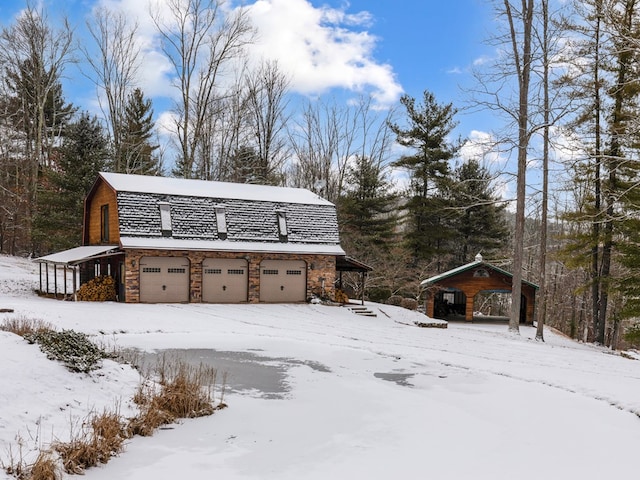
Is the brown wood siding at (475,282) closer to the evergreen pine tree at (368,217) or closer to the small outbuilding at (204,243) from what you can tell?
the small outbuilding at (204,243)

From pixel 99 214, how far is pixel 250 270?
302 inches

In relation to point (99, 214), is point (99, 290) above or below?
below

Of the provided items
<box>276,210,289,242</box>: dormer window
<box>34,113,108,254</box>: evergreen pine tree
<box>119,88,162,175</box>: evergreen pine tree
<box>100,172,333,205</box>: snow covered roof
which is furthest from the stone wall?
<box>119,88,162,175</box>: evergreen pine tree

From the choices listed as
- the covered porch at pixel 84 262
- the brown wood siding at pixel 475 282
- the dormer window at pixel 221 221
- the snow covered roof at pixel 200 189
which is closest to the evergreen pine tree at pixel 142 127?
the snow covered roof at pixel 200 189

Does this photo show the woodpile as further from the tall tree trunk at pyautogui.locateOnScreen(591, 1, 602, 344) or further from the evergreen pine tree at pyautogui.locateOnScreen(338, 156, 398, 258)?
the tall tree trunk at pyautogui.locateOnScreen(591, 1, 602, 344)

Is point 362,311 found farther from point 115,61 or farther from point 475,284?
point 115,61

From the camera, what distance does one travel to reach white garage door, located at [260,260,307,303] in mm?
23250

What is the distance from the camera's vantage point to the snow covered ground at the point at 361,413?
18.2 feet

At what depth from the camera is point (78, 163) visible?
29.0 m

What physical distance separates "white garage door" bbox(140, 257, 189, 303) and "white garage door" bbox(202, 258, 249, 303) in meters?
0.89

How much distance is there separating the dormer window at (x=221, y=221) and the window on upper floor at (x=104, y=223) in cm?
499

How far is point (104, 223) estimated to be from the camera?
74.5 ft

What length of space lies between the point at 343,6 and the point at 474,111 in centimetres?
886

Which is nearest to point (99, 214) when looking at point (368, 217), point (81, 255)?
point (81, 255)
